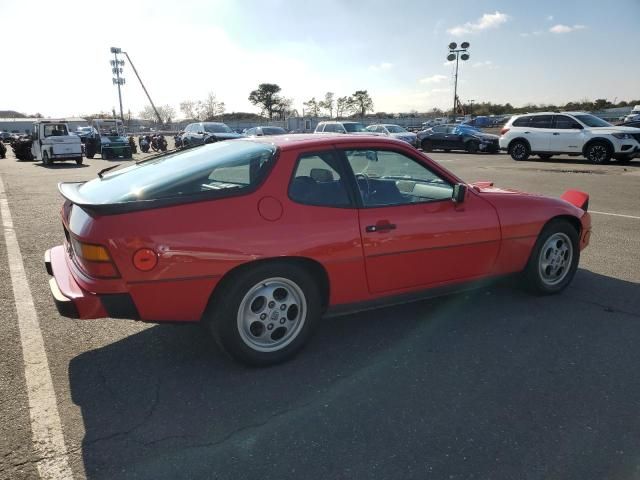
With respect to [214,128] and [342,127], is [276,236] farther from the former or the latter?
[214,128]

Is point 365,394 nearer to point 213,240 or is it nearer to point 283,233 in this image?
point 283,233

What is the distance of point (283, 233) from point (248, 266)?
0.93 feet

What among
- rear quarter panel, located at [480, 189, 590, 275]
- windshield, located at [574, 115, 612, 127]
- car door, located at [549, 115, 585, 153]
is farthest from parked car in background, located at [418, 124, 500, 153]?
rear quarter panel, located at [480, 189, 590, 275]

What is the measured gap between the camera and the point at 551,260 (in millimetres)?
4215

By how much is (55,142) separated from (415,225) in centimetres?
2156

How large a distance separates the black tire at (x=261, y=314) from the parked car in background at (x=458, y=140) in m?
22.1

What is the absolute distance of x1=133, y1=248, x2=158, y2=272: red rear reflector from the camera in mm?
2656

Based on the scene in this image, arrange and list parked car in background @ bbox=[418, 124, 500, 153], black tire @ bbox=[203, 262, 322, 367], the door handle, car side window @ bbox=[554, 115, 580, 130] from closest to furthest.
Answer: black tire @ bbox=[203, 262, 322, 367]
the door handle
car side window @ bbox=[554, 115, 580, 130]
parked car in background @ bbox=[418, 124, 500, 153]

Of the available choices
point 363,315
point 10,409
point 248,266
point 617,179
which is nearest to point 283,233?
point 248,266

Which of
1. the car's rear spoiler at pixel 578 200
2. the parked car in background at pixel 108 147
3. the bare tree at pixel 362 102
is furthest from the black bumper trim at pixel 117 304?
the bare tree at pixel 362 102

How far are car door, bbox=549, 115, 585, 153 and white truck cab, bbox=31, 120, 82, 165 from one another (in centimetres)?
1923

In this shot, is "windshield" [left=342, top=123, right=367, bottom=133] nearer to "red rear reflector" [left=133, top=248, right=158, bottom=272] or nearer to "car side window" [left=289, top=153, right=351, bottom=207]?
"car side window" [left=289, top=153, right=351, bottom=207]

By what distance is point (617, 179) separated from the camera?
1284 cm

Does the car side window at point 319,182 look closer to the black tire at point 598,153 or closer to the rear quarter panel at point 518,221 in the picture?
the rear quarter panel at point 518,221
